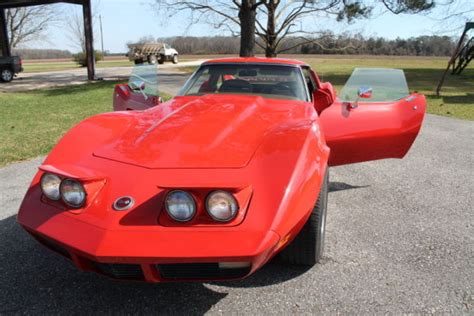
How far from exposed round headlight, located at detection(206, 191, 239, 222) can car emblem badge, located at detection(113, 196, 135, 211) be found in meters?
0.44

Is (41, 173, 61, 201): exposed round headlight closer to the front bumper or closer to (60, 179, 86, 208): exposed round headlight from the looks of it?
(60, 179, 86, 208): exposed round headlight

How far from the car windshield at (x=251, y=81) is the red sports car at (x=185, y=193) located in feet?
1.48

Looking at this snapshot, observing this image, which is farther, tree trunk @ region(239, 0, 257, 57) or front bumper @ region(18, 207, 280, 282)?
tree trunk @ region(239, 0, 257, 57)

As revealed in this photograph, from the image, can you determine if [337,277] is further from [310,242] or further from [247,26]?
[247,26]

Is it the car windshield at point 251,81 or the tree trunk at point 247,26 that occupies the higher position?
the tree trunk at point 247,26

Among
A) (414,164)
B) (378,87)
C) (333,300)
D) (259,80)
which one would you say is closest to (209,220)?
(333,300)

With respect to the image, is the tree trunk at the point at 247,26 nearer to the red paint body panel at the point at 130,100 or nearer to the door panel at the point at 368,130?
the red paint body panel at the point at 130,100

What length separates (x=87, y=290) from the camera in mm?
2387

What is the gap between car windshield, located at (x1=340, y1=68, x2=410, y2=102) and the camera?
4.13 metres

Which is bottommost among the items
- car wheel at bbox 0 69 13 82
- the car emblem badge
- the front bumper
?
the front bumper

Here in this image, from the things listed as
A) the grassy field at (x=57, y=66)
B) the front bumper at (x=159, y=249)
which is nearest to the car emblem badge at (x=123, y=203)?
the front bumper at (x=159, y=249)

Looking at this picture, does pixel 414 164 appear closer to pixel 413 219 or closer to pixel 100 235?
pixel 413 219

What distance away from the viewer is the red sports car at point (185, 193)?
183 centimetres

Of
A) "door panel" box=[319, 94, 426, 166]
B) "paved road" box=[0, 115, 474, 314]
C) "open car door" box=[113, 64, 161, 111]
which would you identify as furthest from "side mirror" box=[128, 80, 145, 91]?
"door panel" box=[319, 94, 426, 166]
